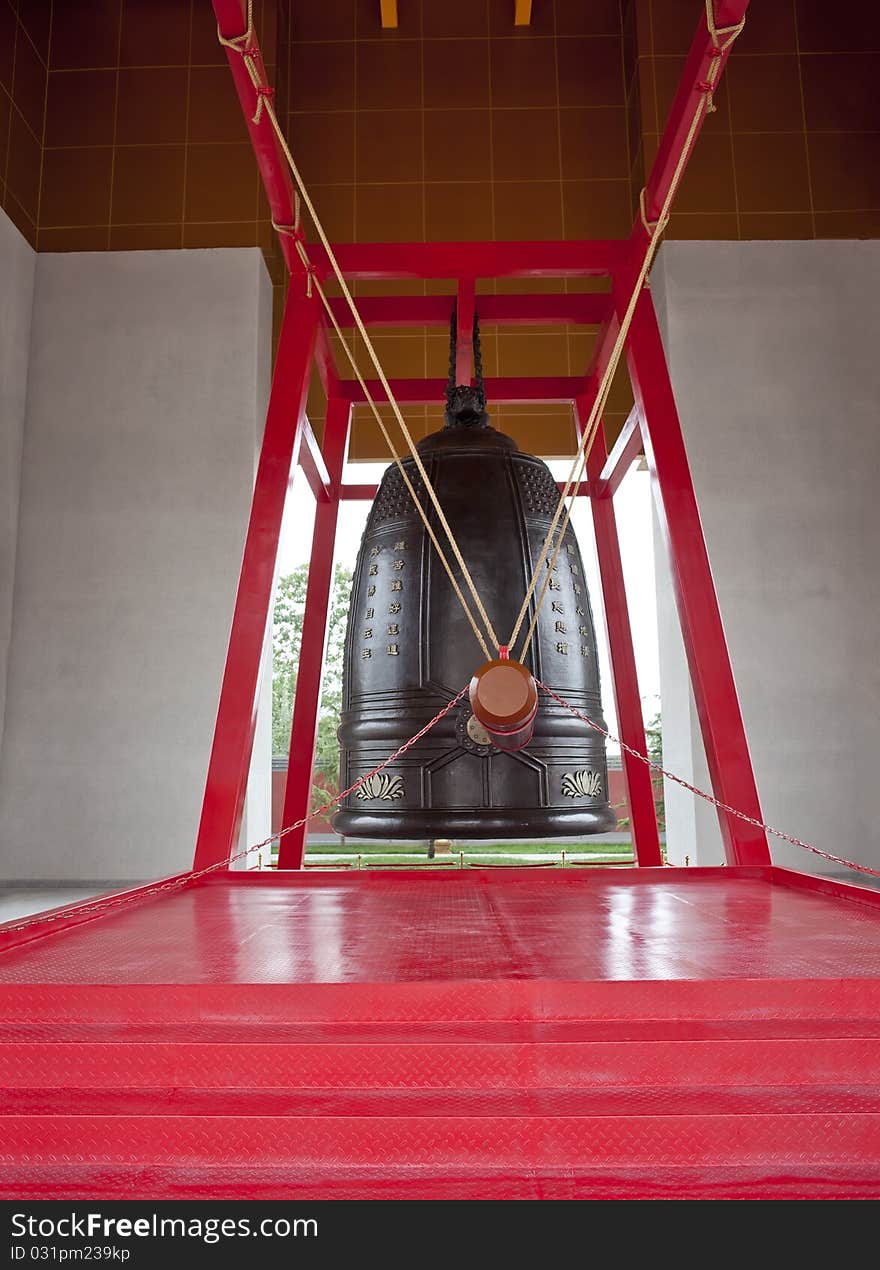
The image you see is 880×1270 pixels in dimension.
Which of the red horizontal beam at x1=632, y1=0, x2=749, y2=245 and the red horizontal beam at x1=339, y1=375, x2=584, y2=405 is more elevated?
the red horizontal beam at x1=632, y1=0, x2=749, y2=245

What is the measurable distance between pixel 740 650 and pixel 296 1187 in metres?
4.56

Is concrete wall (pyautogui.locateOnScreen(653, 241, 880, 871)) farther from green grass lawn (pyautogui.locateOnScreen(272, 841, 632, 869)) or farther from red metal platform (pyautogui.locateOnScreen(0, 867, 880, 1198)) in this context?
red metal platform (pyautogui.locateOnScreen(0, 867, 880, 1198))

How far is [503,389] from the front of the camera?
124 inches

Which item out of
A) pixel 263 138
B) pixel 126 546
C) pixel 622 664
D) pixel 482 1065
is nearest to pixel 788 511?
pixel 622 664

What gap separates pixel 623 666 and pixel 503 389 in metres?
1.07

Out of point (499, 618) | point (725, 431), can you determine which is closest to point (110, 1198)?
point (499, 618)

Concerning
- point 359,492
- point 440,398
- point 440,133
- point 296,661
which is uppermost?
point 440,133

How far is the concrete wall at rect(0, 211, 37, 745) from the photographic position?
5199 millimetres

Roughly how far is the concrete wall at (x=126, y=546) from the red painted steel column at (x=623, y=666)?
247cm

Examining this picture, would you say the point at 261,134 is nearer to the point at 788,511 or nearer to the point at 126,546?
the point at 126,546

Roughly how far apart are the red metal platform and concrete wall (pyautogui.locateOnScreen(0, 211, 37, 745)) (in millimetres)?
4707

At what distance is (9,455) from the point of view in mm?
5309

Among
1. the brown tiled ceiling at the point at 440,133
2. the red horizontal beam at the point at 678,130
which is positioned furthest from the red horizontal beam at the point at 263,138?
the brown tiled ceiling at the point at 440,133

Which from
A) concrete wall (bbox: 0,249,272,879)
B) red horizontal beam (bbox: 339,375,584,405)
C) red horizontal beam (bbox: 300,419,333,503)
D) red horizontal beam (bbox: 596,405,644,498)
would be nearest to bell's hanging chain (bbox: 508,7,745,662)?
red horizontal beam (bbox: 596,405,644,498)
